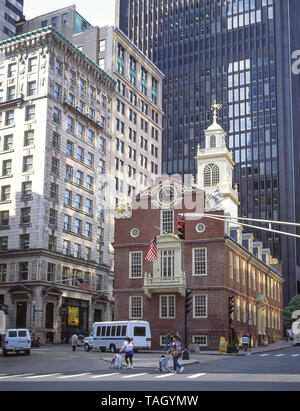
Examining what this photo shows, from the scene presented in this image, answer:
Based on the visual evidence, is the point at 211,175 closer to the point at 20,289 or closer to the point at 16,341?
the point at 20,289

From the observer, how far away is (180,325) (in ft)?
171

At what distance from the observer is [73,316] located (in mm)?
68188

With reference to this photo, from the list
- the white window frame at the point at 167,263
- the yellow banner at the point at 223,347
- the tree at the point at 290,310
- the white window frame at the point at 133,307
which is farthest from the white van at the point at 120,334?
the tree at the point at 290,310

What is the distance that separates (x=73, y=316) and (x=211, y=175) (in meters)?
24.5

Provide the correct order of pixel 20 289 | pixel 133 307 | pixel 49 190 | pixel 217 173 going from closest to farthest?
pixel 133 307 < pixel 20 289 < pixel 49 190 < pixel 217 173

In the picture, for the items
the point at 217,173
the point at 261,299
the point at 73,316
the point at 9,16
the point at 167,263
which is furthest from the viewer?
the point at 9,16

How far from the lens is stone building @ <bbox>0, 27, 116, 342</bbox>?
6371 centimetres

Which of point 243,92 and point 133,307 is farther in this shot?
point 243,92

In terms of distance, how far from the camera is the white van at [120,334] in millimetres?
44688

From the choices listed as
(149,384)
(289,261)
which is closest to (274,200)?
(289,261)

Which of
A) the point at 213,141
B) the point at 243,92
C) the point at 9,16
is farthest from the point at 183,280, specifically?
the point at 243,92

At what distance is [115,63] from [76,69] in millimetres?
12836

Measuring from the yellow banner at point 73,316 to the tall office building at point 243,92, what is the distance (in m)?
63.4
